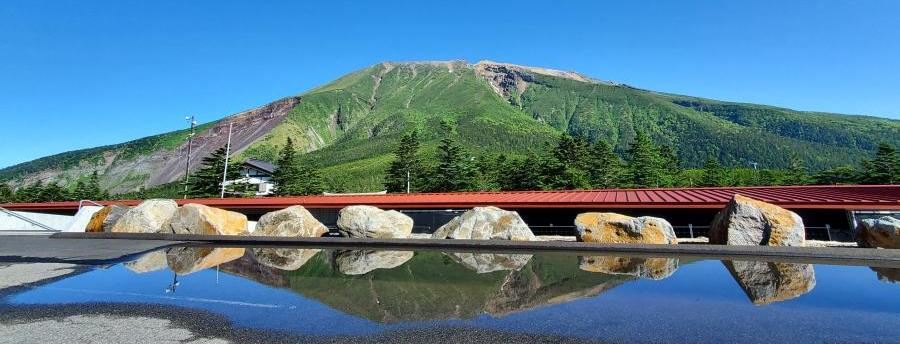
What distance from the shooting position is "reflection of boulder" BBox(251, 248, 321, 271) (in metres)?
8.67

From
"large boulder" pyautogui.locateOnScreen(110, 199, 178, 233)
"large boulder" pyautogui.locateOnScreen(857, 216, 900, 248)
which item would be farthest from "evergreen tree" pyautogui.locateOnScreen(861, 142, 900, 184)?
"large boulder" pyautogui.locateOnScreen(110, 199, 178, 233)

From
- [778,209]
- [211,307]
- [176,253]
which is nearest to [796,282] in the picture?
[778,209]

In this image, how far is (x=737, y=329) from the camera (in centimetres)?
438

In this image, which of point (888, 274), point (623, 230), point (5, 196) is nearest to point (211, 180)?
point (623, 230)

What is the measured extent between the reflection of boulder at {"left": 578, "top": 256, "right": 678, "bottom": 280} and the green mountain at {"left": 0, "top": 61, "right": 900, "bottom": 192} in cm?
7185

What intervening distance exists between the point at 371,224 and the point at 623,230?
6672mm

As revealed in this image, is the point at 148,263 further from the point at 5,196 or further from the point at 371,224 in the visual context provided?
the point at 5,196

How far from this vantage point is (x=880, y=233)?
930 cm

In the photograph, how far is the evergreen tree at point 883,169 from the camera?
4303cm

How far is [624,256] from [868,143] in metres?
169

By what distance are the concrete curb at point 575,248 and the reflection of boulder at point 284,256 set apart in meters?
0.74

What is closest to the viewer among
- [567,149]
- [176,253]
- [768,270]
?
[768,270]

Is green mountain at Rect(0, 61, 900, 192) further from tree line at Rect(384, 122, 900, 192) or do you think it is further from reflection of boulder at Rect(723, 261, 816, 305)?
reflection of boulder at Rect(723, 261, 816, 305)

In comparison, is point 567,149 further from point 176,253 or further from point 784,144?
point 784,144
